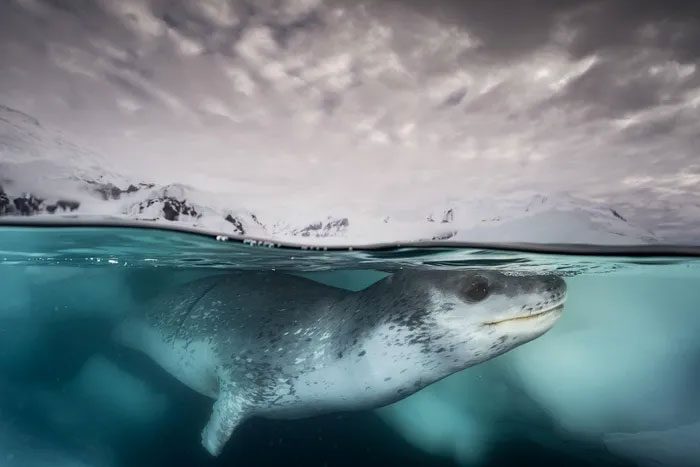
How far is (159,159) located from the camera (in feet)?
13.6

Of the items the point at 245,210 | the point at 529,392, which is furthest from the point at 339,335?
the point at 529,392

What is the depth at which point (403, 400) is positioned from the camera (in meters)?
10.6

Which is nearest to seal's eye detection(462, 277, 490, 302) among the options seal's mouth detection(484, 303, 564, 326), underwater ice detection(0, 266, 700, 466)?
seal's mouth detection(484, 303, 564, 326)

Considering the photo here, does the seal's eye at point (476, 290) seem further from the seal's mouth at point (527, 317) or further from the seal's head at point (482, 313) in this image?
the seal's mouth at point (527, 317)

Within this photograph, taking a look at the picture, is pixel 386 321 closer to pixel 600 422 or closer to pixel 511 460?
pixel 511 460

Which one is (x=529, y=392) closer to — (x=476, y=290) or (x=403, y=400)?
(x=403, y=400)

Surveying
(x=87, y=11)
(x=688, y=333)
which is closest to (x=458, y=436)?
(x=688, y=333)

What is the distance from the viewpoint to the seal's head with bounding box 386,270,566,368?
5.02 metres

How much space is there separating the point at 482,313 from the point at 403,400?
6.43 metres

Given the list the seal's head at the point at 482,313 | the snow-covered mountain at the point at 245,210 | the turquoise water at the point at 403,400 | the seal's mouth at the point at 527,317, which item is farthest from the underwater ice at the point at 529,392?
the seal's mouth at the point at 527,317

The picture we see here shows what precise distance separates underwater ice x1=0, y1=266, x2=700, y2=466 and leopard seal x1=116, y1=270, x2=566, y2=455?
443cm

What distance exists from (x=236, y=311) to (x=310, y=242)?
197 cm

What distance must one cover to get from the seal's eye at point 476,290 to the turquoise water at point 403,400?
6.25 ft

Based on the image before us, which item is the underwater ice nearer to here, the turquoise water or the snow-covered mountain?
the turquoise water
